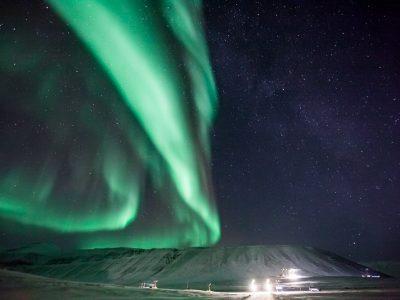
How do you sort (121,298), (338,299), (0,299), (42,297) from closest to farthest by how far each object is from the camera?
(0,299), (42,297), (121,298), (338,299)

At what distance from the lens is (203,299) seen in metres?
48.5

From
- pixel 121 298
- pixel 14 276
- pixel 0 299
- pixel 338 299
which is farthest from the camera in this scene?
pixel 14 276

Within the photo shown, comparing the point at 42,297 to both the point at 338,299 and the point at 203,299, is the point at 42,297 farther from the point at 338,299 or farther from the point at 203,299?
the point at 338,299

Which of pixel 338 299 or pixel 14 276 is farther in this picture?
pixel 14 276

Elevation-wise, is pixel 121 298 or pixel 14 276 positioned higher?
pixel 14 276

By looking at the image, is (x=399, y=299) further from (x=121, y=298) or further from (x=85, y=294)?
(x=85, y=294)

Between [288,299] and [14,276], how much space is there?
3673 centimetres

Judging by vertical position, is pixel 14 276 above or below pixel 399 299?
above

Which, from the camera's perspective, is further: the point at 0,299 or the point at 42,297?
the point at 42,297

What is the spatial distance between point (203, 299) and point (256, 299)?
6.37 metres

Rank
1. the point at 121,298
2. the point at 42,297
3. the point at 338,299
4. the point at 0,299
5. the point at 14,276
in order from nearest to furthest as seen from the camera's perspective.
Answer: the point at 0,299 < the point at 42,297 < the point at 121,298 < the point at 338,299 < the point at 14,276

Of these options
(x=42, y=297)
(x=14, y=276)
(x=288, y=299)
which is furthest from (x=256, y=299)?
(x=14, y=276)

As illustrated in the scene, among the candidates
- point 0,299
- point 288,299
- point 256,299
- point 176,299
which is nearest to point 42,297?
point 0,299

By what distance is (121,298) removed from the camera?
47.6 m
